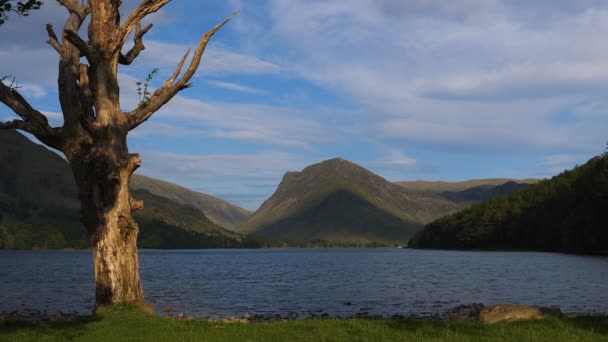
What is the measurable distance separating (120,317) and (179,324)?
2.34m

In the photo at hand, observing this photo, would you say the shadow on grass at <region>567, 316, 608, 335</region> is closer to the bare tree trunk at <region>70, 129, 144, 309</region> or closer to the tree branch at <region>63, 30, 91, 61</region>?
the bare tree trunk at <region>70, 129, 144, 309</region>

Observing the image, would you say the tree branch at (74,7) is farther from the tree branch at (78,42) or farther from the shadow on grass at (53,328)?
the shadow on grass at (53,328)

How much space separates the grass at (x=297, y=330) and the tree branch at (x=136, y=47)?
37.7 feet

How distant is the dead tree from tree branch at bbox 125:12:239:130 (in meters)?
0.10

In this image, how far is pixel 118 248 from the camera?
2412 cm

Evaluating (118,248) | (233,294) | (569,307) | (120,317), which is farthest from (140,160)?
(233,294)

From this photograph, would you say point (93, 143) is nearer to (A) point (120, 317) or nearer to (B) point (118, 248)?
(B) point (118, 248)

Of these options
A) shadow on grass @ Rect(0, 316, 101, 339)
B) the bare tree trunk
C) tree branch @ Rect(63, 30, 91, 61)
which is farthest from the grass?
tree branch @ Rect(63, 30, 91, 61)

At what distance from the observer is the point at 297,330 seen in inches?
810

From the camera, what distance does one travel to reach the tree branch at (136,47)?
2648 cm

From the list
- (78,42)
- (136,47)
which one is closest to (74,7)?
(136,47)

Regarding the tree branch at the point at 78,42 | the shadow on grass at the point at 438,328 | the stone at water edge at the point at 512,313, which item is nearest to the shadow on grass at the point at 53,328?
the tree branch at the point at 78,42

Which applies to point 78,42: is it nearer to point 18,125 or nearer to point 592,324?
point 18,125

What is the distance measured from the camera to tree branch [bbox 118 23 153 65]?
26.5m
